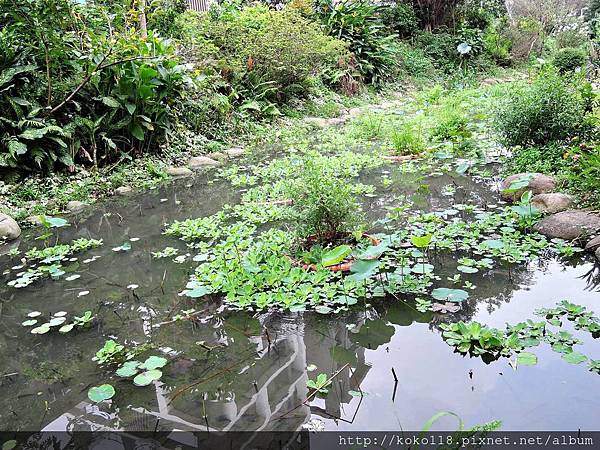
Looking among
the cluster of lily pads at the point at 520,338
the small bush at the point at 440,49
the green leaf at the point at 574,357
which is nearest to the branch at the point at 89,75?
the cluster of lily pads at the point at 520,338

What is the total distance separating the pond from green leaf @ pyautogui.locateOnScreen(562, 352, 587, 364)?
24 millimetres

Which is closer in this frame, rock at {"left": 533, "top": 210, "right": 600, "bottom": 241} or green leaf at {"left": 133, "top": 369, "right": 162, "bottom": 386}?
green leaf at {"left": 133, "top": 369, "right": 162, "bottom": 386}

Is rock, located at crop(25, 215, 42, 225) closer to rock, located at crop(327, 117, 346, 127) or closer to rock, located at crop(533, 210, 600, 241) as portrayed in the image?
rock, located at crop(533, 210, 600, 241)

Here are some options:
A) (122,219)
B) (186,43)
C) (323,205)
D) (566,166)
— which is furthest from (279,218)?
(186,43)

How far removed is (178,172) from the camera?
7137 mm

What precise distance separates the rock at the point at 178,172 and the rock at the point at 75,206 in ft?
5.00

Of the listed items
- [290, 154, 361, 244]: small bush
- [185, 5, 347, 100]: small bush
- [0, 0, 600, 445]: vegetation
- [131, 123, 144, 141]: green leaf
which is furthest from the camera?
[185, 5, 347, 100]: small bush

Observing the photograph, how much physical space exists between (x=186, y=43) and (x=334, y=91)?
4.37m

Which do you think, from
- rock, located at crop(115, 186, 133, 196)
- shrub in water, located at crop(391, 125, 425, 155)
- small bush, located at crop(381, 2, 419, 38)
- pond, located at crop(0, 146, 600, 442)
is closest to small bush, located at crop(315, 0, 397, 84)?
small bush, located at crop(381, 2, 419, 38)

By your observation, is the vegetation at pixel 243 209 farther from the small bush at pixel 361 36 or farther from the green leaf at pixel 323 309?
the small bush at pixel 361 36

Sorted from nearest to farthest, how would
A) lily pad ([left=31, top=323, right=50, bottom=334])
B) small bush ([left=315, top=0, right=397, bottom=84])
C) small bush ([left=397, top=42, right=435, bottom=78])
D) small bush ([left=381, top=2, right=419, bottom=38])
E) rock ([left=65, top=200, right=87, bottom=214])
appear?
lily pad ([left=31, top=323, right=50, bottom=334]) → rock ([left=65, top=200, right=87, bottom=214]) → small bush ([left=315, top=0, right=397, bottom=84]) → small bush ([left=397, top=42, right=435, bottom=78]) → small bush ([left=381, top=2, right=419, bottom=38])

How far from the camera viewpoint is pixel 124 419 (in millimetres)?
2322

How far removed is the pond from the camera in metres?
2.27

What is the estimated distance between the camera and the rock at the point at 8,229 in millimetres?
4848
